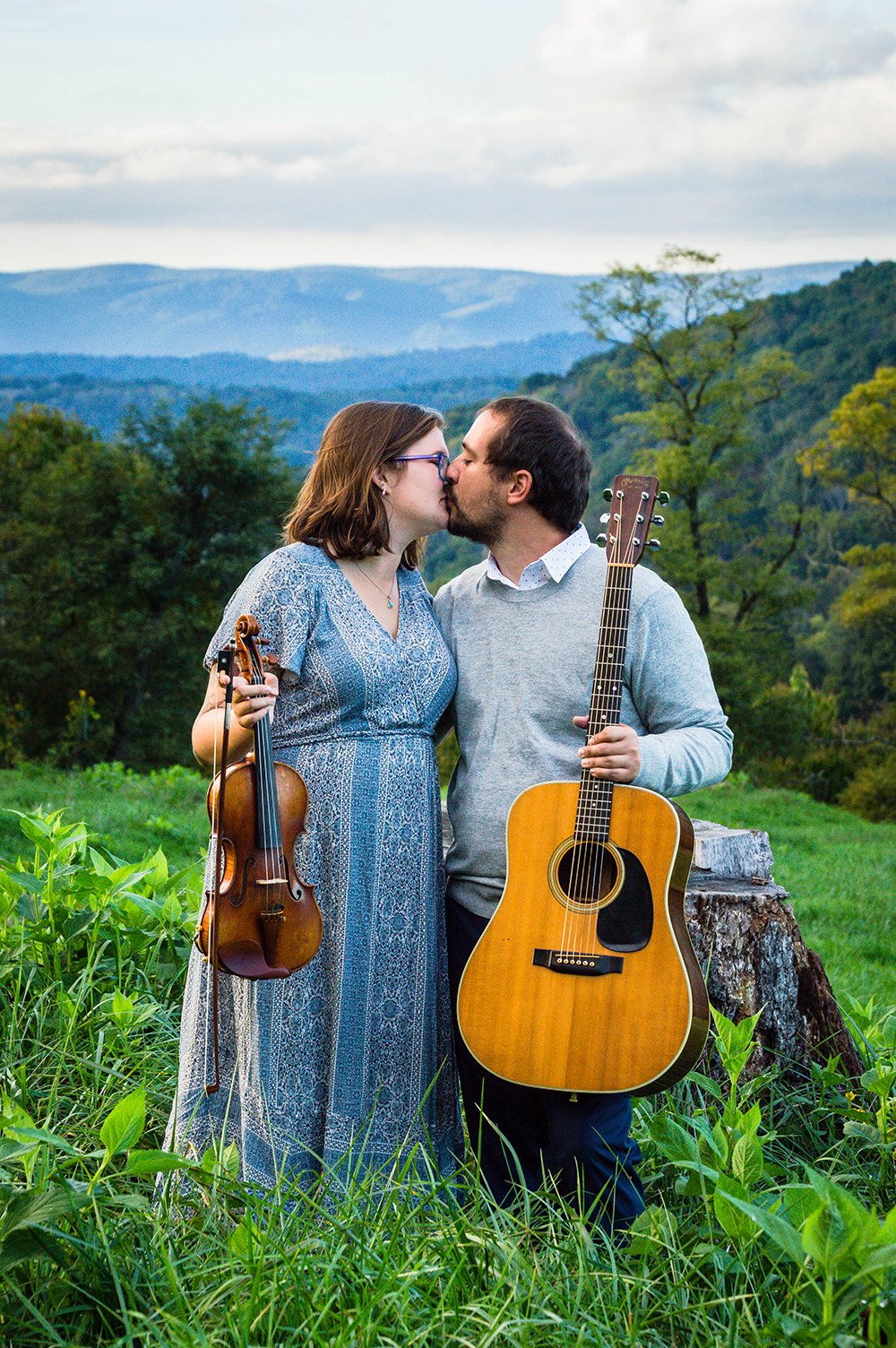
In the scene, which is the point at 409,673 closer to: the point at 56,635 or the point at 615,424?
the point at 56,635

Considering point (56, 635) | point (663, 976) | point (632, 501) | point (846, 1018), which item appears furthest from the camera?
point (56, 635)

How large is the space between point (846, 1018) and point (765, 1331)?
2.00 meters

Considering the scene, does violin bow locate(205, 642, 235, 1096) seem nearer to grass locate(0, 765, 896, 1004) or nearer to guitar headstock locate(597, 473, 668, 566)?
guitar headstock locate(597, 473, 668, 566)

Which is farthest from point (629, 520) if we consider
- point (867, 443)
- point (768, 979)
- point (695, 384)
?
point (867, 443)

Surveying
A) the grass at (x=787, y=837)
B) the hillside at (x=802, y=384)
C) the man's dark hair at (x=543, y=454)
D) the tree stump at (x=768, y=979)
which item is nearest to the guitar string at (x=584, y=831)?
the man's dark hair at (x=543, y=454)

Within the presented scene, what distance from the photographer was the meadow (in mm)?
2113

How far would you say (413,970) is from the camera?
3.05 m

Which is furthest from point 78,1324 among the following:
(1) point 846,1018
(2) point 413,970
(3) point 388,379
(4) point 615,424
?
(3) point 388,379

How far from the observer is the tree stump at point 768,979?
386 cm

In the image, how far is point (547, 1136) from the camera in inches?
119

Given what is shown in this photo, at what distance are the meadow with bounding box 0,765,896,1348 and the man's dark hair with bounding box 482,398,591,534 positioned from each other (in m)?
1.39

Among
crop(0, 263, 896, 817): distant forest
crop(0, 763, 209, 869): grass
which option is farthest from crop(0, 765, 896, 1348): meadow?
crop(0, 263, 896, 817): distant forest

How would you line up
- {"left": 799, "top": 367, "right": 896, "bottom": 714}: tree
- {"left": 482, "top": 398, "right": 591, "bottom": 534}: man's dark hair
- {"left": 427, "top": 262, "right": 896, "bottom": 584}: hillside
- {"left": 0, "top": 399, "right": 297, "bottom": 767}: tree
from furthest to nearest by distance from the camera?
1. {"left": 427, "top": 262, "right": 896, "bottom": 584}: hillside
2. {"left": 0, "top": 399, "right": 297, "bottom": 767}: tree
3. {"left": 799, "top": 367, "right": 896, "bottom": 714}: tree
4. {"left": 482, "top": 398, "right": 591, "bottom": 534}: man's dark hair

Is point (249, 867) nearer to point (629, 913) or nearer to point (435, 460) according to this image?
point (629, 913)
